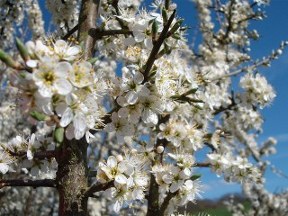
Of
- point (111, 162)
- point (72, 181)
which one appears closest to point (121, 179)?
point (111, 162)

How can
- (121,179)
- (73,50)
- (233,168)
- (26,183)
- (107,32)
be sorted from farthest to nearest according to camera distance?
(233,168), (107,32), (26,183), (121,179), (73,50)

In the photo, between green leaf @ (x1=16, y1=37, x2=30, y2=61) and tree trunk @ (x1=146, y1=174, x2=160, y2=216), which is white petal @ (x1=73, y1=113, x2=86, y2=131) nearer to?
green leaf @ (x1=16, y1=37, x2=30, y2=61)

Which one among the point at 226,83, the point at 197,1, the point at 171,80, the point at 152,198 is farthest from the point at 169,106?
the point at 197,1

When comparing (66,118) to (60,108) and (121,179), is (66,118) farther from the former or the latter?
(121,179)

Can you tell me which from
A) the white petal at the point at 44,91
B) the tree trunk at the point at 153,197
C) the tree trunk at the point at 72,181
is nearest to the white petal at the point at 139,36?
the tree trunk at the point at 72,181

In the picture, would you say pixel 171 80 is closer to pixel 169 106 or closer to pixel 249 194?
pixel 169 106

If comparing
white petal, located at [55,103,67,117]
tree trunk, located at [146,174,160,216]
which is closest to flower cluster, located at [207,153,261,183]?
tree trunk, located at [146,174,160,216]
